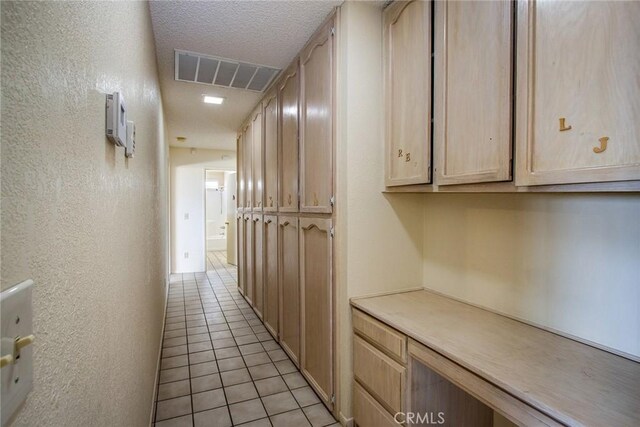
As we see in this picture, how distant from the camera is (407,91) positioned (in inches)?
67.8

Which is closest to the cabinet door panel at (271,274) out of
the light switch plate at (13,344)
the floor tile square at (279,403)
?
the floor tile square at (279,403)

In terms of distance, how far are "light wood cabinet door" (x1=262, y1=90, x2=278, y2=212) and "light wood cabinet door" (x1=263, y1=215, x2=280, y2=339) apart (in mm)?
169

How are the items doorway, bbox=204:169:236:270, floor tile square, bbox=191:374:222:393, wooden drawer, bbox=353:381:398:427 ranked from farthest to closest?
doorway, bbox=204:169:236:270 < floor tile square, bbox=191:374:222:393 < wooden drawer, bbox=353:381:398:427

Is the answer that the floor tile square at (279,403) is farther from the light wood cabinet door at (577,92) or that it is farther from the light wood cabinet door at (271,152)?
the light wood cabinet door at (577,92)

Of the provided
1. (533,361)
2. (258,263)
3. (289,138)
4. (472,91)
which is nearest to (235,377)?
(258,263)

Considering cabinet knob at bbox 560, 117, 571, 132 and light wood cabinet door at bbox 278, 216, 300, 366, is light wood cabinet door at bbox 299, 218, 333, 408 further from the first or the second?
cabinet knob at bbox 560, 117, 571, 132

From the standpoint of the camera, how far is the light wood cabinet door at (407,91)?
1.61 metres

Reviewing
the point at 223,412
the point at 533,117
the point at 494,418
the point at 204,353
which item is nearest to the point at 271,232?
the point at 204,353

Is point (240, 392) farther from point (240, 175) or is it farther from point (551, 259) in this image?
point (240, 175)

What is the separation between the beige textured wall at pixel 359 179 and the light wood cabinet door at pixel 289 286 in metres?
0.69

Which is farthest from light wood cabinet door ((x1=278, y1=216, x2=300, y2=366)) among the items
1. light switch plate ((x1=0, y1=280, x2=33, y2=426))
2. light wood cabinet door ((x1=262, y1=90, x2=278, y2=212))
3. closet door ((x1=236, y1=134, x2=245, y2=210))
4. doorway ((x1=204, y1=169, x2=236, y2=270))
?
doorway ((x1=204, y1=169, x2=236, y2=270))

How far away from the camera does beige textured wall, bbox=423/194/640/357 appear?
1.18 metres

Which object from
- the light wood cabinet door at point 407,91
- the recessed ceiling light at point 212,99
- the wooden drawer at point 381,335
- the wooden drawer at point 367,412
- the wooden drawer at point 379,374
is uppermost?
the recessed ceiling light at point 212,99

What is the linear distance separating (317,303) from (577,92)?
1754 millimetres
